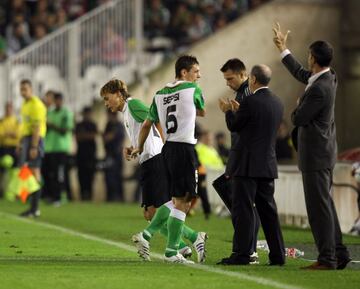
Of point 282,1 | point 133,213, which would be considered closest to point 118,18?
point 282,1

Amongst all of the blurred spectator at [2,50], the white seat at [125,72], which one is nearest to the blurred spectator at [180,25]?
the white seat at [125,72]

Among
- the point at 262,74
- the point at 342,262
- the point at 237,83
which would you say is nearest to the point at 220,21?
the point at 237,83

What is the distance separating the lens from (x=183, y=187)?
14.5 meters

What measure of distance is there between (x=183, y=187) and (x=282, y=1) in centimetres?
2067

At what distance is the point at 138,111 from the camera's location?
15.4m

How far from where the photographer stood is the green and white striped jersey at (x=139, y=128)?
50.3ft

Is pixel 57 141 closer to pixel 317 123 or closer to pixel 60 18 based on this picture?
pixel 60 18

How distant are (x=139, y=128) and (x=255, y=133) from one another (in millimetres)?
1635

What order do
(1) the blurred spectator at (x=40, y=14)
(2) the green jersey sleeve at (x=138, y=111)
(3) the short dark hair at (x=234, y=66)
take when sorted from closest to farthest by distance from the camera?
1. (3) the short dark hair at (x=234, y=66)
2. (2) the green jersey sleeve at (x=138, y=111)
3. (1) the blurred spectator at (x=40, y=14)

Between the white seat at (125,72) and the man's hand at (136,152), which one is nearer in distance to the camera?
the man's hand at (136,152)

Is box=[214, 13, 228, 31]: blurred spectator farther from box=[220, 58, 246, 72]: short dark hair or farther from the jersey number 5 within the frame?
the jersey number 5

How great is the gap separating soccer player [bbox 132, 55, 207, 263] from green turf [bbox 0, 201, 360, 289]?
0.45m

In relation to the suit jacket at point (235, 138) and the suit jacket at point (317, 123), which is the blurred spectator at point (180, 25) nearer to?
the suit jacket at point (235, 138)

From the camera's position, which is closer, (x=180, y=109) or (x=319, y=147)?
(x=319, y=147)
